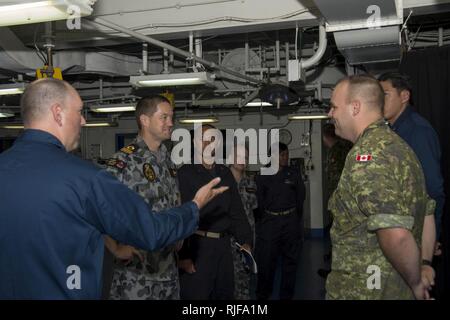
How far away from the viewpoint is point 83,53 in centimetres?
565

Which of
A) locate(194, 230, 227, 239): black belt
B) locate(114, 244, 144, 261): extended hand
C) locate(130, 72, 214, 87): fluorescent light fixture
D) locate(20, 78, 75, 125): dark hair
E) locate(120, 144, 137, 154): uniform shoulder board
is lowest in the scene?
Answer: locate(194, 230, 227, 239): black belt

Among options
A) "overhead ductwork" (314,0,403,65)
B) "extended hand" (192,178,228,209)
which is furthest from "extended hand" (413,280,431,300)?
"overhead ductwork" (314,0,403,65)

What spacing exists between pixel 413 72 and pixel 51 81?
368 cm

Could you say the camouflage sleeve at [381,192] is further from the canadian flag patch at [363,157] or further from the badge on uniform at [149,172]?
the badge on uniform at [149,172]

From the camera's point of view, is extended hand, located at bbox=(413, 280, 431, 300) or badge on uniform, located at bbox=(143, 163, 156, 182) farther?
badge on uniform, located at bbox=(143, 163, 156, 182)

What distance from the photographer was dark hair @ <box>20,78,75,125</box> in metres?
1.75

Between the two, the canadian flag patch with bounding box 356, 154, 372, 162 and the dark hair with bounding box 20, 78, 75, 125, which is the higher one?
the dark hair with bounding box 20, 78, 75, 125

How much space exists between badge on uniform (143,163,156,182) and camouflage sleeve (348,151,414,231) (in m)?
1.48

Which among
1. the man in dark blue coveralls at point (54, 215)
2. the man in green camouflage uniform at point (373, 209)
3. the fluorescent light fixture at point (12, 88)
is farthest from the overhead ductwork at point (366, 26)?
the fluorescent light fixture at point (12, 88)

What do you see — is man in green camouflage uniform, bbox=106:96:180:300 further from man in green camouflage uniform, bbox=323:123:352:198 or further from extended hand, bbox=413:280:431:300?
man in green camouflage uniform, bbox=323:123:352:198

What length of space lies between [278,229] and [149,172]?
9.93 feet

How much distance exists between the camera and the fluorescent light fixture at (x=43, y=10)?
2.27 meters
